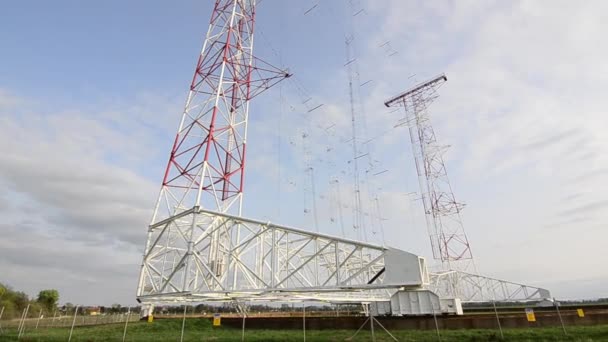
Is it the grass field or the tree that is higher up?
the tree

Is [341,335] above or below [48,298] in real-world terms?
below

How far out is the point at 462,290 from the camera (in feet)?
145

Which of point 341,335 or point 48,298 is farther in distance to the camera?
point 48,298

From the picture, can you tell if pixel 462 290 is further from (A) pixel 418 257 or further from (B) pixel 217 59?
(B) pixel 217 59

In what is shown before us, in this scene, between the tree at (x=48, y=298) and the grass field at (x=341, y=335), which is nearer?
the grass field at (x=341, y=335)

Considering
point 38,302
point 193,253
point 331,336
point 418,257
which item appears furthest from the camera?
point 38,302

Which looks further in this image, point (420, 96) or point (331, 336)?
point (420, 96)

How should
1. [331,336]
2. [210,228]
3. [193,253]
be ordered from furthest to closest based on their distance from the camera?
[210,228] < [193,253] < [331,336]

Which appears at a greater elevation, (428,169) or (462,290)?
(428,169)

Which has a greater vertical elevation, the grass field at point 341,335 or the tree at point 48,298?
the tree at point 48,298

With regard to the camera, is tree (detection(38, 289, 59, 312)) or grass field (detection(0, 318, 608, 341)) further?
tree (detection(38, 289, 59, 312))

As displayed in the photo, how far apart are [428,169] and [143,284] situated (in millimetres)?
37718

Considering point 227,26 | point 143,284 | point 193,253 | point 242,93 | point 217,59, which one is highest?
point 227,26

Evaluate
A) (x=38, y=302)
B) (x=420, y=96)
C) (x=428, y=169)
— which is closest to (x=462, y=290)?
(x=428, y=169)
